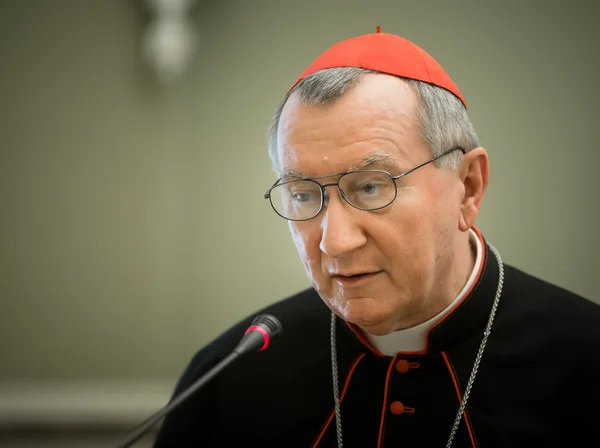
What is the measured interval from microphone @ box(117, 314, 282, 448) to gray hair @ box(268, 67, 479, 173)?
25.1 inches

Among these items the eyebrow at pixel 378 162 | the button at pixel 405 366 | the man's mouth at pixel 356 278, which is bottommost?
the button at pixel 405 366

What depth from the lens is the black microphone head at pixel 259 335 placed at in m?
1.37

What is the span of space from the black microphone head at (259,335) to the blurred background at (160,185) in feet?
7.87

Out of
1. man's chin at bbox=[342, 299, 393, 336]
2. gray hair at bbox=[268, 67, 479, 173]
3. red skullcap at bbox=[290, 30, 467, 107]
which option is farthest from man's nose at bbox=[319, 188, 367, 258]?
red skullcap at bbox=[290, 30, 467, 107]

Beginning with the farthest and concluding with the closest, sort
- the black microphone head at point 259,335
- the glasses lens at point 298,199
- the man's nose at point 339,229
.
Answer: the glasses lens at point 298,199
the man's nose at point 339,229
the black microphone head at point 259,335

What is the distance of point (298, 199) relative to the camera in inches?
66.2

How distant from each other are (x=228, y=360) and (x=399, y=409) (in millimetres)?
645

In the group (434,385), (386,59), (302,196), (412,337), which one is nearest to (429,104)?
(386,59)

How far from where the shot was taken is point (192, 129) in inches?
153

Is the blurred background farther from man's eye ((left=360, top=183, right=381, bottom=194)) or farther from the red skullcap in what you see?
man's eye ((left=360, top=183, right=381, bottom=194))

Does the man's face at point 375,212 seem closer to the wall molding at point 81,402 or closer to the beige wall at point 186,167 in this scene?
the beige wall at point 186,167

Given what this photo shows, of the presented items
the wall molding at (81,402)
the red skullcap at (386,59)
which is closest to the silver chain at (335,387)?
the red skullcap at (386,59)

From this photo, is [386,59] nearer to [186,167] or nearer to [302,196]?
[302,196]

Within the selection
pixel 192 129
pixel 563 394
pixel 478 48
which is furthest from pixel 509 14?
pixel 563 394
